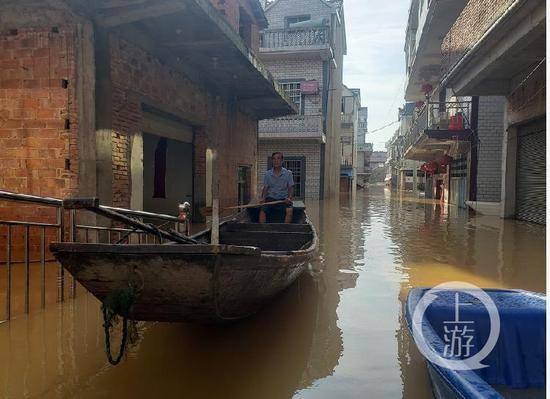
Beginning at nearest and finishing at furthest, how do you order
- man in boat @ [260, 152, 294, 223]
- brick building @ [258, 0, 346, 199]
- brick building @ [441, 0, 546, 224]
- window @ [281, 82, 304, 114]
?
man in boat @ [260, 152, 294, 223], brick building @ [441, 0, 546, 224], brick building @ [258, 0, 346, 199], window @ [281, 82, 304, 114]

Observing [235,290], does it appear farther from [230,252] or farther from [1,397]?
[1,397]

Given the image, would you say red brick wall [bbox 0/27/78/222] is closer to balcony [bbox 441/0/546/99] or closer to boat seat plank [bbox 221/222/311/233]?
boat seat plank [bbox 221/222/311/233]

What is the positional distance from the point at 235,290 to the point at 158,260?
0.70m

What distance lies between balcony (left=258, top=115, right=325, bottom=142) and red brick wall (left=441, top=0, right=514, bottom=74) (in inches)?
317

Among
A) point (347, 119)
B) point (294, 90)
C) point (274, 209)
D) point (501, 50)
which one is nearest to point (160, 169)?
point (274, 209)

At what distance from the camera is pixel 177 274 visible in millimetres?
3105

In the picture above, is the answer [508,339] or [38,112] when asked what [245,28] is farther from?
[508,339]

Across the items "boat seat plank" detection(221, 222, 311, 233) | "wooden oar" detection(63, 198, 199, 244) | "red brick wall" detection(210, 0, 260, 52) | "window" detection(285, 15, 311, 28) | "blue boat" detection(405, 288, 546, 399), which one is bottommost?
"blue boat" detection(405, 288, 546, 399)

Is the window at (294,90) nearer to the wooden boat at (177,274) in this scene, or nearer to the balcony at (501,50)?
the balcony at (501,50)

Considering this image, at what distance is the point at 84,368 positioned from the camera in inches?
131

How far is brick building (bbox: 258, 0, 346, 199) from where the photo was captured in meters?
23.1

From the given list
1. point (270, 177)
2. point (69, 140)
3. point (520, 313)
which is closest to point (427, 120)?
point (270, 177)

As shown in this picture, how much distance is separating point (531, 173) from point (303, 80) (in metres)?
13.7

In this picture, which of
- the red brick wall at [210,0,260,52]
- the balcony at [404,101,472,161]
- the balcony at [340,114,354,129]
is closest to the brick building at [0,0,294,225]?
the red brick wall at [210,0,260,52]
